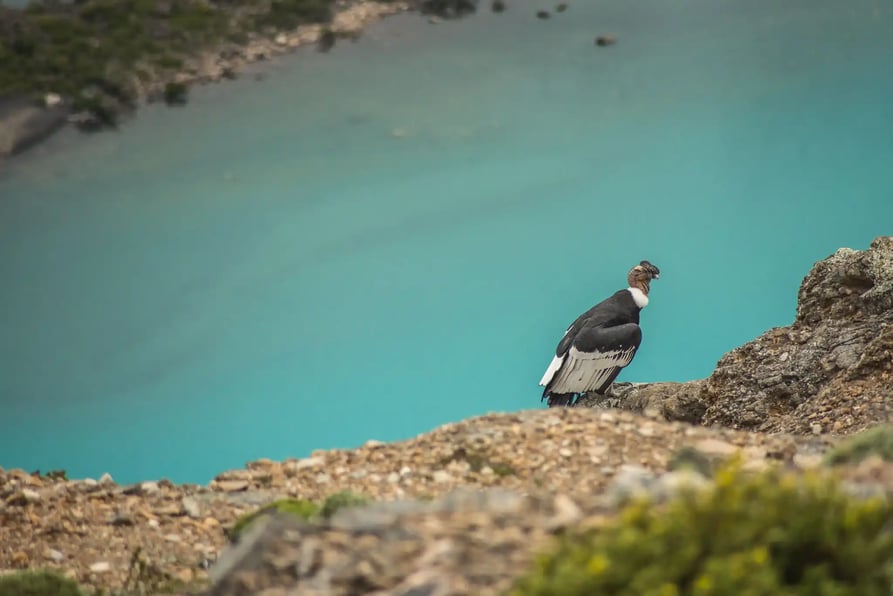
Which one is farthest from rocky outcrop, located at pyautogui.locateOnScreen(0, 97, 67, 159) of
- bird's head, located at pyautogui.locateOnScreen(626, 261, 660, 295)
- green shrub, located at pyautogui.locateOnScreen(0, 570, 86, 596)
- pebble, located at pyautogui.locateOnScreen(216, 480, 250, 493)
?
green shrub, located at pyautogui.locateOnScreen(0, 570, 86, 596)

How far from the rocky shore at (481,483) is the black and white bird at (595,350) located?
2.80 ft

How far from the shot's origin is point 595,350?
18.0 metres

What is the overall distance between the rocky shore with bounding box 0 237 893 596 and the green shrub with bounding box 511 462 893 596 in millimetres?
269

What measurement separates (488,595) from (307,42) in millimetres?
35705

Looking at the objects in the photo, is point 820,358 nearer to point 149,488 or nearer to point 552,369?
point 552,369

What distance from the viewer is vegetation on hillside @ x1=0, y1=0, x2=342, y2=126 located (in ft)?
124

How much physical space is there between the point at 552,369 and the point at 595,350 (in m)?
0.75

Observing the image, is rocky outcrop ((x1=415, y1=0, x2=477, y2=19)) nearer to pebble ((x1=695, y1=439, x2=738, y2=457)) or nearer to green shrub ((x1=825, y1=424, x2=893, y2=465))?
pebble ((x1=695, y1=439, x2=738, y2=457))

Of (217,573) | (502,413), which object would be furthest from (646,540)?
(502,413)

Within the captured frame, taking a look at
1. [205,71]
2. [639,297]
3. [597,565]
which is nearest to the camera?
[597,565]

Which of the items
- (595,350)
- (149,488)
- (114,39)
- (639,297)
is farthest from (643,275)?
(114,39)

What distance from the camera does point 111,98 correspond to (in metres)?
37.4

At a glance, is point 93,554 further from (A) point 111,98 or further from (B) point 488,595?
(A) point 111,98

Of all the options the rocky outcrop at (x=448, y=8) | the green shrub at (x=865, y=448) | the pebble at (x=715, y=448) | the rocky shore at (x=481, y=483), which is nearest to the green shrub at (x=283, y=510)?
the rocky shore at (x=481, y=483)
